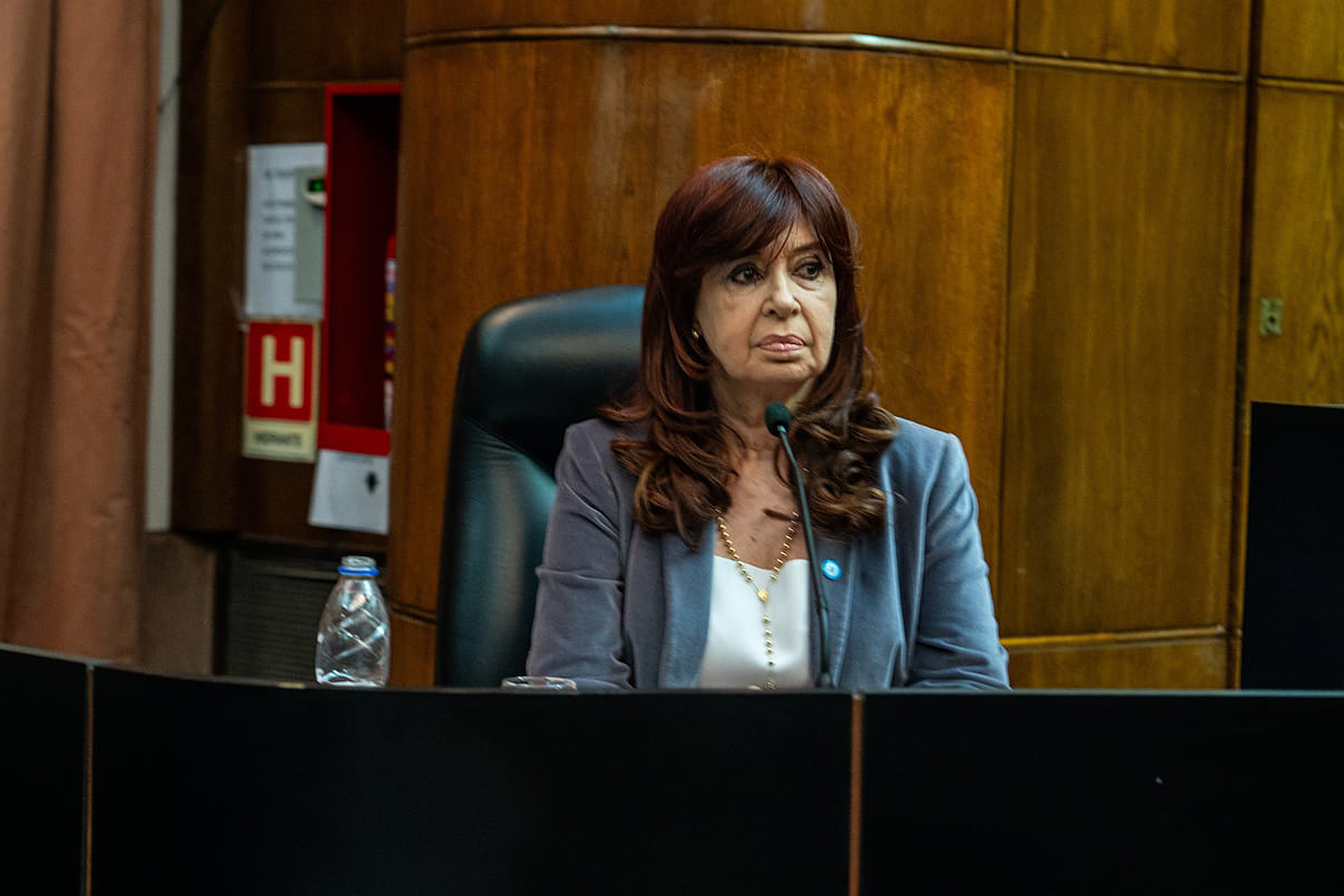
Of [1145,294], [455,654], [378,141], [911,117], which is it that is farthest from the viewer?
[378,141]

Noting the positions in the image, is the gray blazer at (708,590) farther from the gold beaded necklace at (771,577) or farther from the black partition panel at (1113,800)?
the black partition panel at (1113,800)

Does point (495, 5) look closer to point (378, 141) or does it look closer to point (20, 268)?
point (378, 141)

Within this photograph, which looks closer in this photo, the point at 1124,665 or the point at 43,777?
the point at 43,777

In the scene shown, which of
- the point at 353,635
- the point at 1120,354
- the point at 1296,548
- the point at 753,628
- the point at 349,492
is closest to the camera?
the point at 1296,548

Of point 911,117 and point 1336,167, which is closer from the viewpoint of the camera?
point 911,117

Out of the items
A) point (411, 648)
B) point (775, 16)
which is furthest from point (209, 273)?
point (775, 16)

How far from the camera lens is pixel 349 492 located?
316 cm

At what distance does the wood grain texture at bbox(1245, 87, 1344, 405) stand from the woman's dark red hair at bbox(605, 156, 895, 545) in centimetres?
144

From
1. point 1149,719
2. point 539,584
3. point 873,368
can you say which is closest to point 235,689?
point 1149,719

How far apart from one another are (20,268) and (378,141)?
778 millimetres

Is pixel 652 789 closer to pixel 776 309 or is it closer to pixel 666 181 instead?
pixel 776 309

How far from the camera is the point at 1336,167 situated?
289 centimetres

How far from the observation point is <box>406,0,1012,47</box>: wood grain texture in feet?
7.81

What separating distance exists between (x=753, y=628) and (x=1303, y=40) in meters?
1.93
